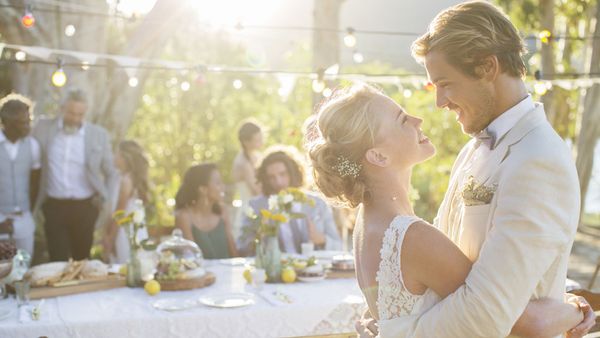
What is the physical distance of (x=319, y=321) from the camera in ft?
9.91

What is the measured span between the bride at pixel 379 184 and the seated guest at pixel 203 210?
2887 mm

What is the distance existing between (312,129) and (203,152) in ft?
41.7

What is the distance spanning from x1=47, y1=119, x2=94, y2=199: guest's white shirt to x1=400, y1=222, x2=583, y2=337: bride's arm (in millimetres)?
4419

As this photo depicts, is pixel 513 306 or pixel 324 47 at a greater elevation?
pixel 324 47

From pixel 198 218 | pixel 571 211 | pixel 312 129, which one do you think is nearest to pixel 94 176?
pixel 198 218

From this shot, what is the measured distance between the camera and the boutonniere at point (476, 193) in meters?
1.62

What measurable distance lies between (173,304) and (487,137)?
1.74 m

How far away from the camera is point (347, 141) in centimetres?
183

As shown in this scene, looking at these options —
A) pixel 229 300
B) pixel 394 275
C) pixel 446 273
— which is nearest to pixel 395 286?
pixel 394 275

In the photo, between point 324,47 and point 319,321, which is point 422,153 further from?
point 324,47

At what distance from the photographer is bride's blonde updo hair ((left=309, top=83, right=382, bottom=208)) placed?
71.9 inches

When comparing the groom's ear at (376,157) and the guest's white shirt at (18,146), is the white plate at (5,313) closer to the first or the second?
the groom's ear at (376,157)

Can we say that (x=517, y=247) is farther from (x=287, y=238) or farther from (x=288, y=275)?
(x=287, y=238)

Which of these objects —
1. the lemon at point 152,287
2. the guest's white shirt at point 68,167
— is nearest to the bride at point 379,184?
the lemon at point 152,287
